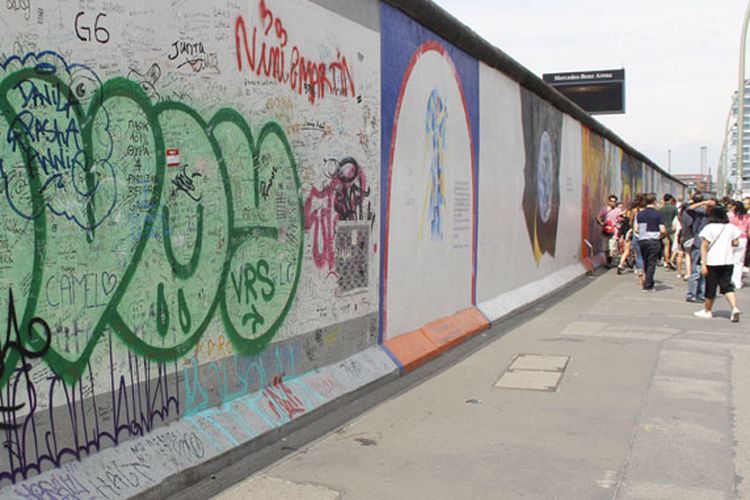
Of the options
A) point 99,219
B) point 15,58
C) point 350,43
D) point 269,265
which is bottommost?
point 269,265

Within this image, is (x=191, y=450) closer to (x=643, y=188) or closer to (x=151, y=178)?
(x=151, y=178)

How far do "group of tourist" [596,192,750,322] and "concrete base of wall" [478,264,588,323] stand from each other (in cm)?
139

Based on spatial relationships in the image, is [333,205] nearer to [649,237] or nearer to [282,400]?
[282,400]

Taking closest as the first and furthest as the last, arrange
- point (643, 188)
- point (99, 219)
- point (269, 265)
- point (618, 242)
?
point (99, 219) < point (269, 265) < point (618, 242) < point (643, 188)

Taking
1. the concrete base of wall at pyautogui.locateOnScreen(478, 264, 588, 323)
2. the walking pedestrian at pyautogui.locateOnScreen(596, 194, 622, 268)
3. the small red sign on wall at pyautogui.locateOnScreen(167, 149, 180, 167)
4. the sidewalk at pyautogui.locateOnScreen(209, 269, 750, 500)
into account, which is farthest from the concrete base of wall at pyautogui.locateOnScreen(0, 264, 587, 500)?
the walking pedestrian at pyautogui.locateOnScreen(596, 194, 622, 268)

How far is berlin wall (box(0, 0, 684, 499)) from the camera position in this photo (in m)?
3.49

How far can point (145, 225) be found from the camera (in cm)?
415

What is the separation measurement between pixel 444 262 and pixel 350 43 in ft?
10.4

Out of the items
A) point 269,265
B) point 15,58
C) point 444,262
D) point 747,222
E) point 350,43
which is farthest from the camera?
point 747,222

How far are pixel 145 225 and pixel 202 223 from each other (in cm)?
51

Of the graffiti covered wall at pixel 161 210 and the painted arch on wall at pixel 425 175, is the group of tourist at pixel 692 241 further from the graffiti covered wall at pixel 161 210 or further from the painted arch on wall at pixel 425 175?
the graffiti covered wall at pixel 161 210

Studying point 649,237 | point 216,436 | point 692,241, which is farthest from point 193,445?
point 649,237

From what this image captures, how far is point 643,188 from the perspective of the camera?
30.3 meters

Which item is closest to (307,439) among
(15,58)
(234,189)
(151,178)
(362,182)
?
(234,189)
